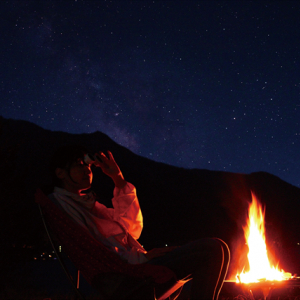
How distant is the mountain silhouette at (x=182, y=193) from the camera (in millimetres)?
39188

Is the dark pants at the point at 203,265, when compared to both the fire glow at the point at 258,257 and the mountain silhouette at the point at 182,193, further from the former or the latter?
the mountain silhouette at the point at 182,193

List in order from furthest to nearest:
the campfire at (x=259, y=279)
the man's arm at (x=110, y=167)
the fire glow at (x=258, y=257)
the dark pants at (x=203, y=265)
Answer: the fire glow at (x=258, y=257)
the campfire at (x=259, y=279)
the man's arm at (x=110, y=167)
the dark pants at (x=203, y=265)

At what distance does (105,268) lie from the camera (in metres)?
1.92

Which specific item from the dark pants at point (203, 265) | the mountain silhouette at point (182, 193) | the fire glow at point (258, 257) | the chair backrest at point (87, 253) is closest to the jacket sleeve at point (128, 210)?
the chair backrest at point (87, 253)

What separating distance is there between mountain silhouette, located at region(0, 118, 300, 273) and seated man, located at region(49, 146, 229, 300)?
18.7m

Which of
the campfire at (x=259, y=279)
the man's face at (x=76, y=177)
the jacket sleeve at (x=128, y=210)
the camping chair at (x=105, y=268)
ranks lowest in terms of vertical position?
the campfire at (x=259, y=279)

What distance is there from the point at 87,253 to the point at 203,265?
71cm

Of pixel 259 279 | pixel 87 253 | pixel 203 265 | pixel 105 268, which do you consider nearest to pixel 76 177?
pixel 87 253

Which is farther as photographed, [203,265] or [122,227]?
[122,227]

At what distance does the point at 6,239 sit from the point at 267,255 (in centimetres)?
503

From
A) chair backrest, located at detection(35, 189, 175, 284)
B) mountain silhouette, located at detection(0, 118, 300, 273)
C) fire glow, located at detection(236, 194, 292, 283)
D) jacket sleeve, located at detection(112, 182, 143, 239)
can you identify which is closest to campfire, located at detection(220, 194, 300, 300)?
fire glow, located at detection(236, 194, 292, 283)

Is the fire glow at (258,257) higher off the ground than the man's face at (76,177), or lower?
lower

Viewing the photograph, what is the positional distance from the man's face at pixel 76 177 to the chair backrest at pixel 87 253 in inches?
13.7

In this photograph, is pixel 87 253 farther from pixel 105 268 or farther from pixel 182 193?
pixel 182 193
